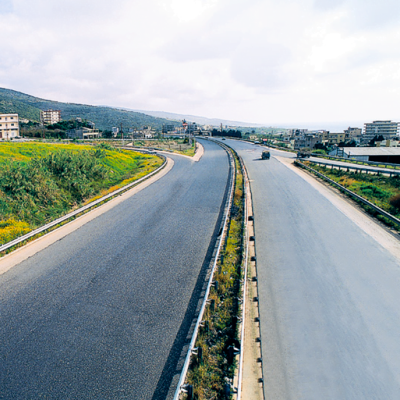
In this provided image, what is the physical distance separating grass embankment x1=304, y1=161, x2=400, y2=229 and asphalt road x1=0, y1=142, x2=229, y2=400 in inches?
478

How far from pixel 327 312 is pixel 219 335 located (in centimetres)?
314

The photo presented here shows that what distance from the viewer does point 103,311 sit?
7.80 m

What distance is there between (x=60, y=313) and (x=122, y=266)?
2.77m

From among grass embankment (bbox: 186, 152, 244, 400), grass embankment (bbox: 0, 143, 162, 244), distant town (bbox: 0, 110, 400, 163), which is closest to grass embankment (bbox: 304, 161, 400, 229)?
grass embankment (bbox: 186, 152, 244, 400)

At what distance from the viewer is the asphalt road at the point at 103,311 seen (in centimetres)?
577

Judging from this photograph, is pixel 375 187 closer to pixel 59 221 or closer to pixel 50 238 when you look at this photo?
pixel 59 221

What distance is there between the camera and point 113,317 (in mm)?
7578

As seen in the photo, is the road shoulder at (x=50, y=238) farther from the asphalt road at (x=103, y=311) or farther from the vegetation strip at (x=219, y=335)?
the vegetation strip at (x=219, y=335)

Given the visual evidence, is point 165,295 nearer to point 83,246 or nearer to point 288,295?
point 288,295

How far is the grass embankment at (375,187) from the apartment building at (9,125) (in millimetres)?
94466

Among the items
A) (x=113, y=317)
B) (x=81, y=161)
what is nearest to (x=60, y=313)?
(x=113, y=317)

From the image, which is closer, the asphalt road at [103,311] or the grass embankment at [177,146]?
the asphalt road at [103,311]

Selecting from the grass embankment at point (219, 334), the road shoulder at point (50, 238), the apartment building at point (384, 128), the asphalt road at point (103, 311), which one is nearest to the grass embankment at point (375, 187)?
the grass embankment at point (219, 334)

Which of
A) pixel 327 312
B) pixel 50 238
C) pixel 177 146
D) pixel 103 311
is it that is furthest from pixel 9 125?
Result: pixel 327 312
